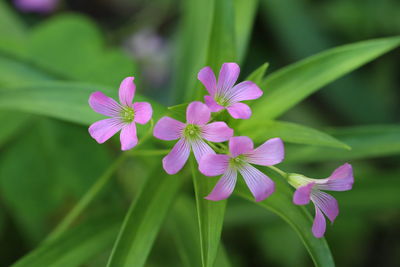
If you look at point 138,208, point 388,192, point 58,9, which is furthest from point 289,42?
point 138,208

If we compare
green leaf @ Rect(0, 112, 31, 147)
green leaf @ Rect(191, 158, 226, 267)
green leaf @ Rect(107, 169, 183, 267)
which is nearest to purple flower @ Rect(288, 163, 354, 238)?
green leaf @ Rect(191, 158, 226, 267)

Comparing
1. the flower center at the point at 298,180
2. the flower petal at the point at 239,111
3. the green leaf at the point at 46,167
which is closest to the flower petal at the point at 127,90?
the flower petal at the point at 239,111

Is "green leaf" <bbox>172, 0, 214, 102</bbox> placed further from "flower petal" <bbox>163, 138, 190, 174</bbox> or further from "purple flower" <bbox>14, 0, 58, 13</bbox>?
"purple flower" <bbox>14, 0, 58, 13</bbox>

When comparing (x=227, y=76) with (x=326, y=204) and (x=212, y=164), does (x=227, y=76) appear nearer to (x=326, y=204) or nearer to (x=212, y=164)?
(x=212, y=164)

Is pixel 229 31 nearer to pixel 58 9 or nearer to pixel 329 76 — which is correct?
pixel 329 76

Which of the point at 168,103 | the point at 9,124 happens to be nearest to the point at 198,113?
the point at 9,124

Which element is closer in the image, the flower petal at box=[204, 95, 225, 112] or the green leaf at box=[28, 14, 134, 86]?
the flower petal at box=[204, 95, 225, 112]
